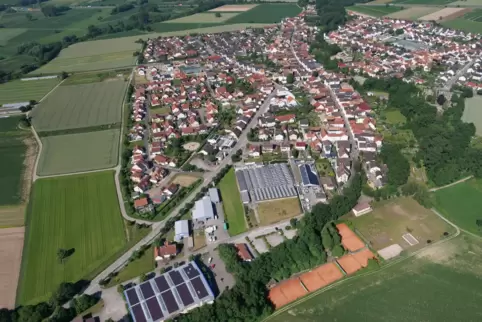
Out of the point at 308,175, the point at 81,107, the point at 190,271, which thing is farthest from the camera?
the point at 81,107

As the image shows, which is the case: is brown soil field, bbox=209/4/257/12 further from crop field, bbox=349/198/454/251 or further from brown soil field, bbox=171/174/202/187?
crop field, bbox=349/198/454/251

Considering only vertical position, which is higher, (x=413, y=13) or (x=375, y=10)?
(x=375, y=10)

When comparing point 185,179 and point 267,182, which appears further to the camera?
point 185,179

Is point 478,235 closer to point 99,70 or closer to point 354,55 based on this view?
point 354,55

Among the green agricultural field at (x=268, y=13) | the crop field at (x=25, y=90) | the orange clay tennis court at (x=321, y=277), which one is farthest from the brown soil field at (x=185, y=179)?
the green agricultural field at (x=268, y=13)

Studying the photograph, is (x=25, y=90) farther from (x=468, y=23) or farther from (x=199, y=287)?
(x=468, y=23)

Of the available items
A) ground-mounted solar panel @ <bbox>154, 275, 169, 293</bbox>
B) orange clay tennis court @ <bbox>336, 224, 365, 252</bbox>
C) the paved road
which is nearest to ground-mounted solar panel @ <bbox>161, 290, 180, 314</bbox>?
ground-mounted solar panel @ <bbox>154, 275, 169, 293</bbox>

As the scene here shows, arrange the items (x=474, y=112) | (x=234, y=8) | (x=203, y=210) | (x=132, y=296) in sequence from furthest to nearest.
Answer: (x=234, y=8) → (x=474, y=112) → (x=203, y=210) → (x=132, y=296)

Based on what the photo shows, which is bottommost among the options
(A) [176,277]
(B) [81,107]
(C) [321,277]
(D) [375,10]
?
(C) [321,277]

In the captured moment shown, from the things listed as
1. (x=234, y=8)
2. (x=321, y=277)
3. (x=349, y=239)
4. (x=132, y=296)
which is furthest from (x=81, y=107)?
(x=234, y=8)
